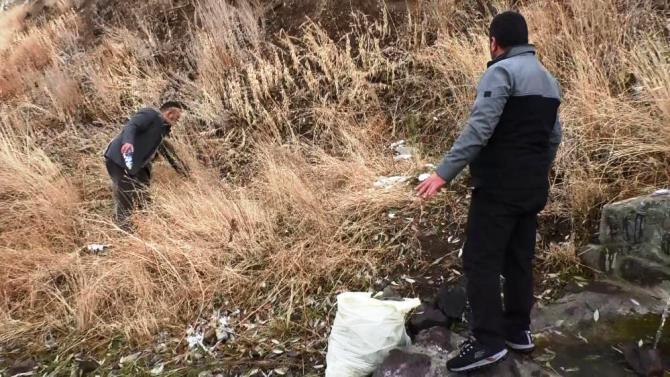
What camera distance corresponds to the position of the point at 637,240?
3188 millimetres

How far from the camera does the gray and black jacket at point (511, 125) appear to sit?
2.33 metres

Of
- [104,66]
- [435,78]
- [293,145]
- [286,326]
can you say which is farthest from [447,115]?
[104,66]

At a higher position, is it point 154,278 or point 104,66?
point 104,66

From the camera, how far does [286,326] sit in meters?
3.53

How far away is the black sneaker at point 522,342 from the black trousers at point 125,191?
378 cm

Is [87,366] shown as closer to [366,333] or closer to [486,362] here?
[366,333]

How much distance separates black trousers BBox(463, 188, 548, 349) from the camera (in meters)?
2.48

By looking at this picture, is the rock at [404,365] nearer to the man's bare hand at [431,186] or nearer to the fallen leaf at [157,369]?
the man's bare hand at [431,186]

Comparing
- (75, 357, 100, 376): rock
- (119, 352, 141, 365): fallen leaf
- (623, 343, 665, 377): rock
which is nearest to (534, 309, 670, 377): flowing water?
(623, 343, 665, 377): rock

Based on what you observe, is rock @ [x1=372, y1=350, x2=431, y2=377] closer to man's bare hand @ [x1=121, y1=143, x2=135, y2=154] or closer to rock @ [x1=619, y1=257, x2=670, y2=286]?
rock @ [x1=619, y1=257, x2=670, y2=286]

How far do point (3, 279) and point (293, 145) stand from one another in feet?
9.62

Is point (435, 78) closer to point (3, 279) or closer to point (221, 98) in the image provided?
point (221, 98)

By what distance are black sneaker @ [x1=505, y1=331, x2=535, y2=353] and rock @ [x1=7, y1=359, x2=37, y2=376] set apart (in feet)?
10.5

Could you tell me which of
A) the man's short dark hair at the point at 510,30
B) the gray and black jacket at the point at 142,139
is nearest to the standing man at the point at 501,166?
the man's short dark hair at the point at 510,30
